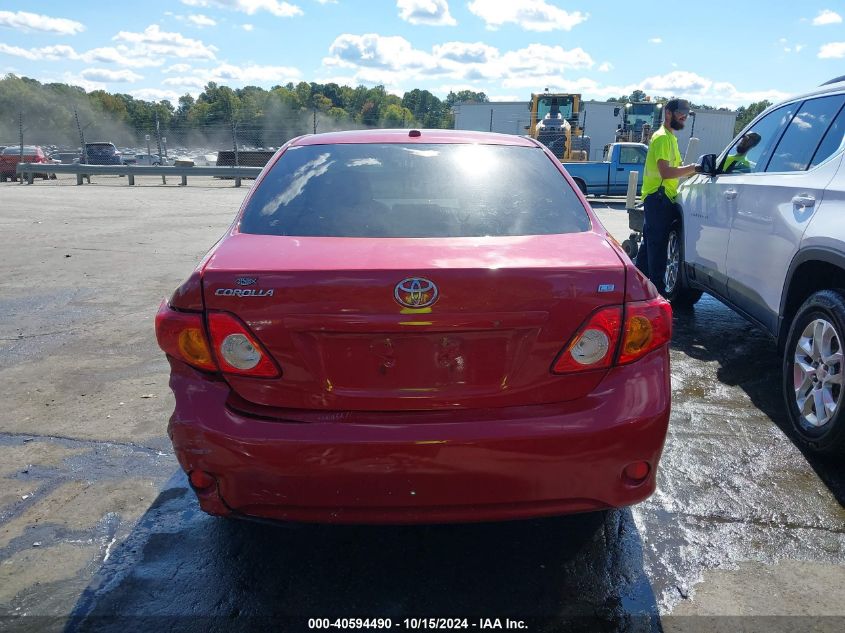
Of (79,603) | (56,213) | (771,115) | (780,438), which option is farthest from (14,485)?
(56,213)

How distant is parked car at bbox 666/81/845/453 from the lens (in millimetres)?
3395

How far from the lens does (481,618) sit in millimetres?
2295

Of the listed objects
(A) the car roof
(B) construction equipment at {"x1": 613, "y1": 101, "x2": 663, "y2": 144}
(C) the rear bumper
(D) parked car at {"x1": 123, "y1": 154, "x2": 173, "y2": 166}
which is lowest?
(D) parked car at {"x1": 123, "y1": 154, "x2": 173, "y2": 166}

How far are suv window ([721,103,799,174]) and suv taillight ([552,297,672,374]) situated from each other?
305 cm

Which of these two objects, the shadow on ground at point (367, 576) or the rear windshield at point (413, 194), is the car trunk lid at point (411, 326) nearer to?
the rear windshield at point (413, 194)

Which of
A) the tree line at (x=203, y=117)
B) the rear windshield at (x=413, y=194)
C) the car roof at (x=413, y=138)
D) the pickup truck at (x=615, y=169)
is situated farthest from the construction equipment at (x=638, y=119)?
the rear windshield at (x=413, y=194)

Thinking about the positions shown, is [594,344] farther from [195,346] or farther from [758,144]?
[758,144]

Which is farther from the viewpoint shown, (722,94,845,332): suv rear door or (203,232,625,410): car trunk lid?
(722,94,845,332): suv rear door

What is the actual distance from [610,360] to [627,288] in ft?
0.82

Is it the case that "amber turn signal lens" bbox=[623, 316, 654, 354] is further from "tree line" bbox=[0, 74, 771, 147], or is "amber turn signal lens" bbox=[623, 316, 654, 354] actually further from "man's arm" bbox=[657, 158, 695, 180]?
"tree line" bbox=[0, 74, 771, 147]

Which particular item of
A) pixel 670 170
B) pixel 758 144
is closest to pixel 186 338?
pixel 758 144

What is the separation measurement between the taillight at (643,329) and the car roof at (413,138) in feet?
4.50

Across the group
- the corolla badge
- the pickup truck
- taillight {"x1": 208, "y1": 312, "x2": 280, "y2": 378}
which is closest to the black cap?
the corolla badge

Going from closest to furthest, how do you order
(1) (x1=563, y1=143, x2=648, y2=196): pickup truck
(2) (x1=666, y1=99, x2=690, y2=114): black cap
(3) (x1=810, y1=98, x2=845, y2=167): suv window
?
(3) (x1=810, y1=98, x2=845, y2=167): suv window → (2) (x1=666, y1=99, x2=690, y2=114): black cap → (1) (x1=563, y1=143, x2=648, y2=196): pickup truck
